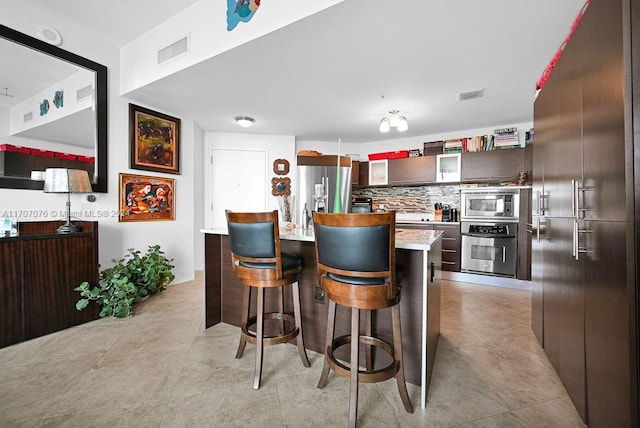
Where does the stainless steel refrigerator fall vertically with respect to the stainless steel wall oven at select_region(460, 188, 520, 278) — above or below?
above

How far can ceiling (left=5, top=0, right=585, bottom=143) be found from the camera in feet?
5.99

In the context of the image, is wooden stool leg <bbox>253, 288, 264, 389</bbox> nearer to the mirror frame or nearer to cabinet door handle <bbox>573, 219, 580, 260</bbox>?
cabinet door handle <bbox>573, 219, 580, 260</bbox>

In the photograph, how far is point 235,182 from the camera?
15.3 feet

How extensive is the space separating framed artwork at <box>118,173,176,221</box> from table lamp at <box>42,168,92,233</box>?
65 centimetres

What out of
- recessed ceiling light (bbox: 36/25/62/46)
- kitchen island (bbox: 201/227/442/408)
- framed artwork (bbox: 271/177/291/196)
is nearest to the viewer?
kitchen island (bbox: 201/227/442/408)

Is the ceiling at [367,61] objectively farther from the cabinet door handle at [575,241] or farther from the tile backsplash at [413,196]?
the cabinet door handle at [575,241]

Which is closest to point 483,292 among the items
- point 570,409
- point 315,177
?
point 570,409

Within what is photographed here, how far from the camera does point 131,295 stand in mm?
2703

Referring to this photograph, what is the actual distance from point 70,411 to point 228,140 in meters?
4.02

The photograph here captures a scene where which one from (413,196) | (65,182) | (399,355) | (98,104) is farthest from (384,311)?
(413,196)

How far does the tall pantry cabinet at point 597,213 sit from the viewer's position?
0.89 m

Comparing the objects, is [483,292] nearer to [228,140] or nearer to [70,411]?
[70,411]

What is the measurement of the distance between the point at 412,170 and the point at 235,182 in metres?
3.09

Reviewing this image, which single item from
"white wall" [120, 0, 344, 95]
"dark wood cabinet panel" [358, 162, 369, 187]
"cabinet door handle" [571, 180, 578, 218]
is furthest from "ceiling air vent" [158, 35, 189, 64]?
"dark wood cabinet panel" [358, 162, 369, 187]
